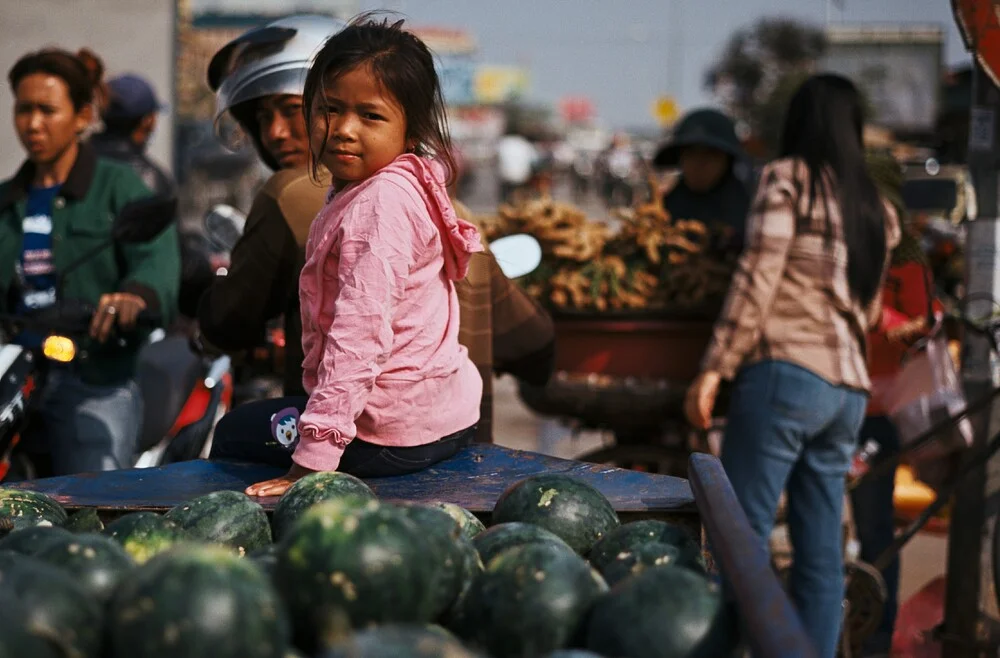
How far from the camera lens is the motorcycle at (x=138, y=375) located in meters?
3.69

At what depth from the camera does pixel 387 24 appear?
9.45ft

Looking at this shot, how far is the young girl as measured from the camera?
2467 millimetres

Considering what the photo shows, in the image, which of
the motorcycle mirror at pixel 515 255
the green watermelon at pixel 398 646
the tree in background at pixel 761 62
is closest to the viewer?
the green watermelon at pixel 398 646

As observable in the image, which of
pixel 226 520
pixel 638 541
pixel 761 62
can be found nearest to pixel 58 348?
pixel 226 520

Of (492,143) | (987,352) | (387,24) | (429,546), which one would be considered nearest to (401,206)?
(387,24)

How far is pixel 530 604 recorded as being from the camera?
1.69 m

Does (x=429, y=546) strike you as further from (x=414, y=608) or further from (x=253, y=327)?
(x=253, y=327)

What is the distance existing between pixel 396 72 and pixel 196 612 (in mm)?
1507

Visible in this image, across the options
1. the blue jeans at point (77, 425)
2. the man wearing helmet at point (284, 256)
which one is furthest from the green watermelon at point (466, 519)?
the blue jeans at point (77, 425)

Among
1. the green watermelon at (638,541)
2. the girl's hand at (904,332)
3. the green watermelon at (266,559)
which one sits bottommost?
the girl's hand at (904,332)

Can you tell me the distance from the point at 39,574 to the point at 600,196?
50599 mm

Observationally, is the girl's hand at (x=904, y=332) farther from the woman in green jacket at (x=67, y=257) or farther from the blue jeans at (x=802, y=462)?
the woman in green jacket at (x=67, y=257)

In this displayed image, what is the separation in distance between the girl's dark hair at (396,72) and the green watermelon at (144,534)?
0.91 m

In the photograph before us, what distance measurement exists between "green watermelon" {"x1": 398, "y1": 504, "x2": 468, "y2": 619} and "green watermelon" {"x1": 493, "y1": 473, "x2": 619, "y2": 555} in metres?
0.43
